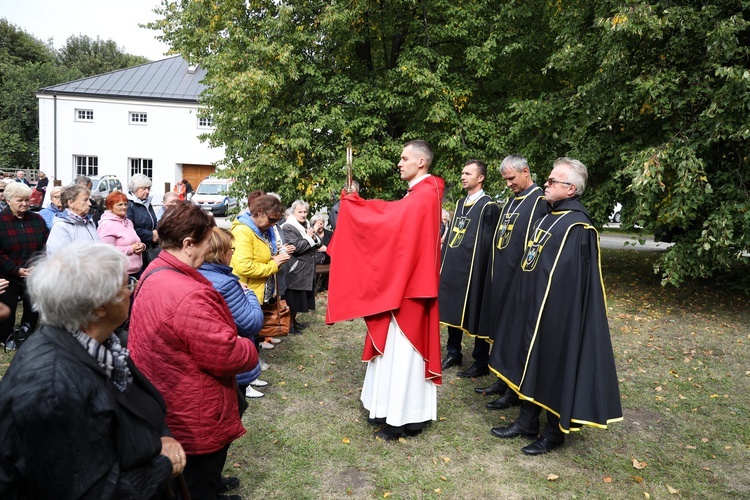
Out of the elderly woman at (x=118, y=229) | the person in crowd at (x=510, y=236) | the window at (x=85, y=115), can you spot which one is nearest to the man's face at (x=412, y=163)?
the person in crowd at (x=510, y=236)

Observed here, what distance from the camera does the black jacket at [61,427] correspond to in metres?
1.65

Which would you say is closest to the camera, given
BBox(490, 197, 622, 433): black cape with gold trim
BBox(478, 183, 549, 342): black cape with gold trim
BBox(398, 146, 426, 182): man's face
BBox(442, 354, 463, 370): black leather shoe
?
BBox(490, 197, 622, 433): black cape with gold trim

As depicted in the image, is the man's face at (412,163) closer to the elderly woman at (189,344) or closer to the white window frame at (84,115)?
the elderly woman at (189,344)

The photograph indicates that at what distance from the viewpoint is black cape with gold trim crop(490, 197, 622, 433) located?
398 centimetres

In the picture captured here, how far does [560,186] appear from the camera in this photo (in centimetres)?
422

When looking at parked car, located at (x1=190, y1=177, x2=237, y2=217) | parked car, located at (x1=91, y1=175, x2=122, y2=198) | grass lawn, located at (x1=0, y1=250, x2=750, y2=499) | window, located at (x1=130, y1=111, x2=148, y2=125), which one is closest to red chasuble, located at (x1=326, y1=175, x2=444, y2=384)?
grass lawn, located at (x1=0, y1=250, x2=750, y2=499)

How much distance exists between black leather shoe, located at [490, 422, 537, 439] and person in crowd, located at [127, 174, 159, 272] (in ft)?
15.2

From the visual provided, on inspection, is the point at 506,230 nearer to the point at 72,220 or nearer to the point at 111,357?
the point at 111,357

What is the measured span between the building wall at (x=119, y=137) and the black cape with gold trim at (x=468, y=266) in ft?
89.4

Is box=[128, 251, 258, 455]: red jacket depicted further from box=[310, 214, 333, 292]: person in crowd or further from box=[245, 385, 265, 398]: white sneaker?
box=[310, 214, 333, 292]: person in crowd

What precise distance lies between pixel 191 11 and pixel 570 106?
8.14 m

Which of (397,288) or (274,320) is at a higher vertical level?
(397,288)

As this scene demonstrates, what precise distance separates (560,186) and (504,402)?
2.09 metres

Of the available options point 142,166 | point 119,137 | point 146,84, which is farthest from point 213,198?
point 146,84
